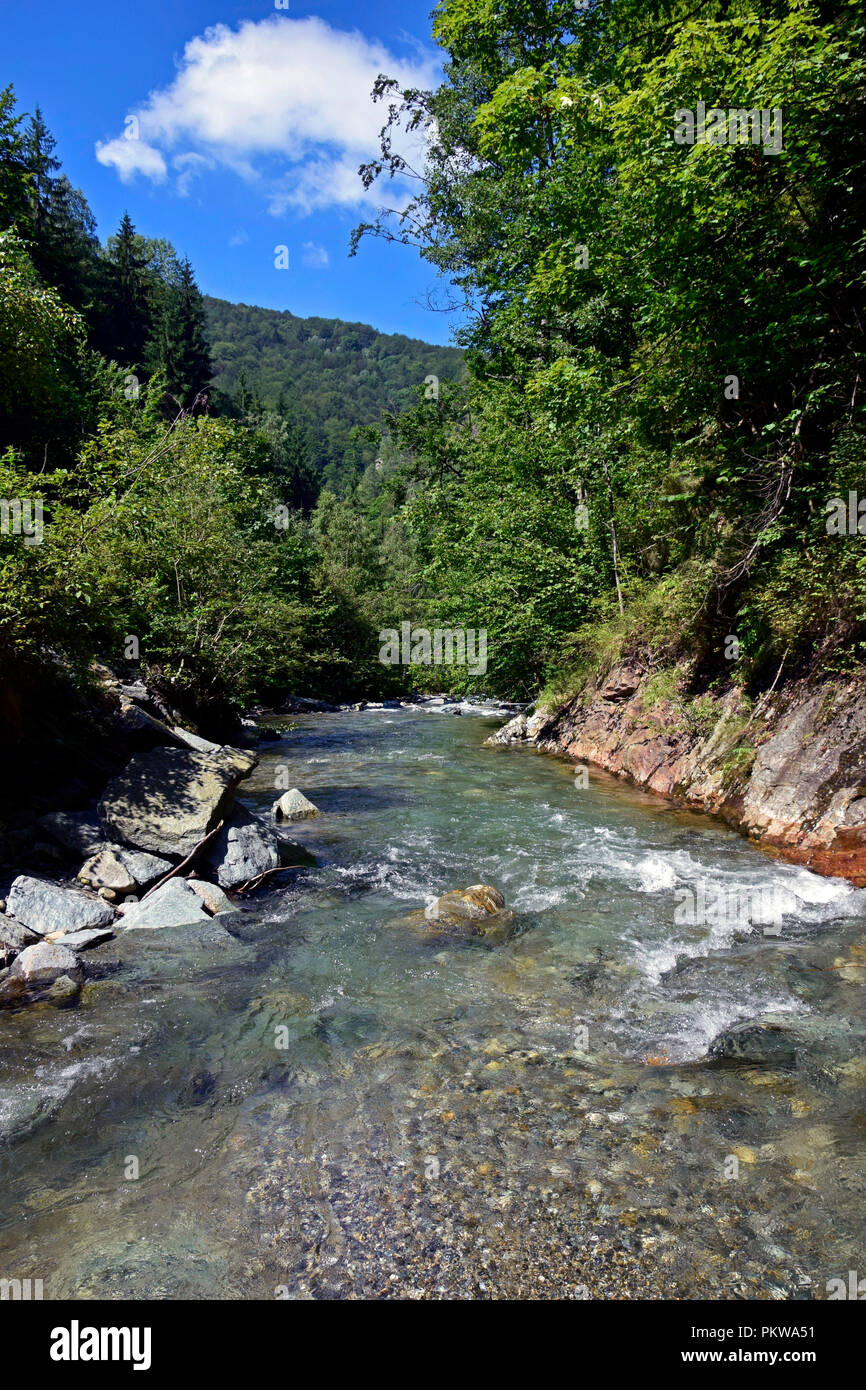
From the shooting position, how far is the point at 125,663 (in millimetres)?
14812

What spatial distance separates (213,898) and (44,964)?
6.36ft

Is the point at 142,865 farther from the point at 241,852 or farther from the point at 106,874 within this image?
the point at 241,852

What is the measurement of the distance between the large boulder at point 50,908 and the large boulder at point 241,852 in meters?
1.51

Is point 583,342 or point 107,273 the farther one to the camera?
point 107,273

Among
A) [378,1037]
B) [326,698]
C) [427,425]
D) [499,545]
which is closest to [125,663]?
[499,545]

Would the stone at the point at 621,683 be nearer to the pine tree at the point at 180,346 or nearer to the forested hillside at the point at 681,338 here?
the forested hillside at the point at 681,338

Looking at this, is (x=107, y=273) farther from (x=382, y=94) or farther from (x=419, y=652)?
(x=419, y=652)

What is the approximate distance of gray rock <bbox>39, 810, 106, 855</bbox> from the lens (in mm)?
7695

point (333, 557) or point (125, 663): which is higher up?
point (333, 557)

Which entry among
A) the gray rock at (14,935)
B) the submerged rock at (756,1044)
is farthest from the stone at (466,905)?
the gray rock at (14,935)

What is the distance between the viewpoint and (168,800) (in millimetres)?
8406

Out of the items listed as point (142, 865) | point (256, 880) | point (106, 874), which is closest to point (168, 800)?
point (142, 865)

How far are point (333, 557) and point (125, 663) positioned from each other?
97.6 ft

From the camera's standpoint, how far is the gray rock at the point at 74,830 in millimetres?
7695
